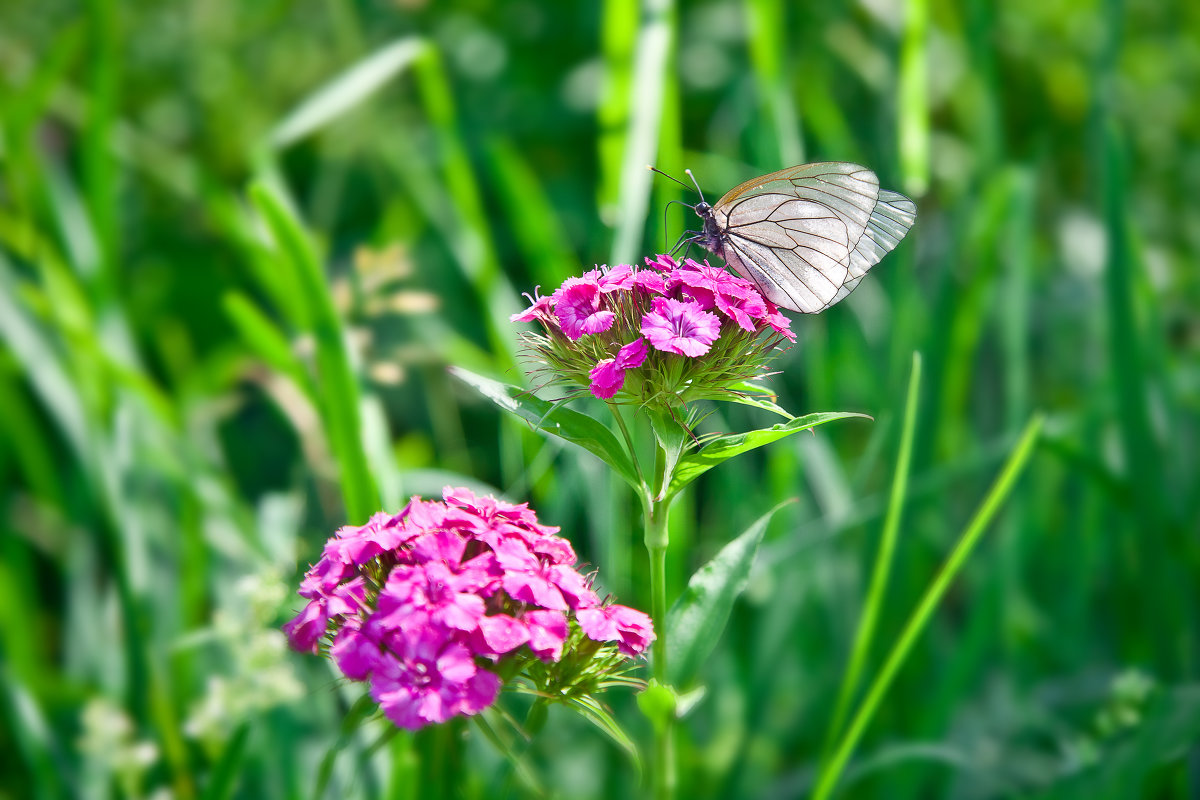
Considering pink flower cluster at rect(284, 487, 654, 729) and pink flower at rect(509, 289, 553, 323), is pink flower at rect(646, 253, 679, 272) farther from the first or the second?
pink flower cluster at rect(284, 487, 654, 729)

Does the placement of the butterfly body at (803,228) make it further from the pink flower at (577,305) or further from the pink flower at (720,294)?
the pink flower at (577,305)

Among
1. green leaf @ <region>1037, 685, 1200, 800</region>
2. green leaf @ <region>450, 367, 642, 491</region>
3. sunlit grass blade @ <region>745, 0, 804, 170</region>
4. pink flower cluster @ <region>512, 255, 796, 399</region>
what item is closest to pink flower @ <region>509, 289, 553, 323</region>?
pink flower cluster @ <region>512, 255, 796, 399</region>

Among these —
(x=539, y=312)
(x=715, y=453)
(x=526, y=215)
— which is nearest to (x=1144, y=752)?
(x=715, y=453)

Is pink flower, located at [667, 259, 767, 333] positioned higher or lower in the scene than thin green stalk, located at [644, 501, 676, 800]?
higher

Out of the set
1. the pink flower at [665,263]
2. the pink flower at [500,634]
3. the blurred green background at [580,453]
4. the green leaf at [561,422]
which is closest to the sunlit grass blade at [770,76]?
the blurred green background at [580,453]

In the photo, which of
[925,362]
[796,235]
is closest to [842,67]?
[925,362]

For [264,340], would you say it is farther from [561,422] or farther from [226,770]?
[561,422]
